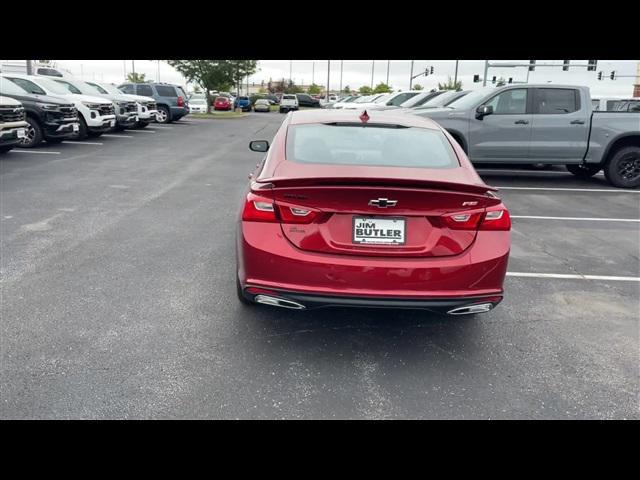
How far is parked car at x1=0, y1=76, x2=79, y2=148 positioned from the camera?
13562 millimetres

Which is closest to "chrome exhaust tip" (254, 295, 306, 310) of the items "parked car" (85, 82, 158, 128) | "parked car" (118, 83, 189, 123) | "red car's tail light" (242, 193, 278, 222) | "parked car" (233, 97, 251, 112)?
"red car's tail light" (242, 193, 278, 222)

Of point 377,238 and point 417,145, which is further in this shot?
point 417,145

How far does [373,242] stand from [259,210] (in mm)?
748

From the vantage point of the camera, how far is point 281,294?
328 cm

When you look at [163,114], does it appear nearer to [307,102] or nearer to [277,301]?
[277,301]

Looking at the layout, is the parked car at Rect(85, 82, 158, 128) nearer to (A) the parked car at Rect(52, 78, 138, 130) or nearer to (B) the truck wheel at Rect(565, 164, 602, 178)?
(A) the parked car at Rect(52, 78, 138, 130)

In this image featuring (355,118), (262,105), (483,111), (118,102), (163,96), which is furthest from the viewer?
(262,105)

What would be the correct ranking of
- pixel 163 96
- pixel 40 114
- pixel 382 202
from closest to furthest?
pixel 382 202 < pixel 40 114 < pixel 163 96

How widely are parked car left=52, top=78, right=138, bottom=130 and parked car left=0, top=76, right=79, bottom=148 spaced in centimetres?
380

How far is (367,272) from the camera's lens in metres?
3.18

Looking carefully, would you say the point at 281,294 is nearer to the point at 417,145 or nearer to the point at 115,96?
the point at 417,145

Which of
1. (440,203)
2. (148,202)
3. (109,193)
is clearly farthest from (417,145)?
(109,193)

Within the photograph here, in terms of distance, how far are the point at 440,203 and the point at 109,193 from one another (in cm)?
667

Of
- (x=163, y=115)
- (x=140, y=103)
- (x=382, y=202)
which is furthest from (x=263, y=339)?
(x=163, y=115)
